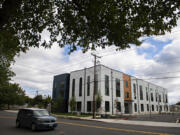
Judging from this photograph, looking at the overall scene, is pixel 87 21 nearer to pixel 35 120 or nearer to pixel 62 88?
pixel 35 120

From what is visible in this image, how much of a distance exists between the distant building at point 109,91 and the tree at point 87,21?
27.4m

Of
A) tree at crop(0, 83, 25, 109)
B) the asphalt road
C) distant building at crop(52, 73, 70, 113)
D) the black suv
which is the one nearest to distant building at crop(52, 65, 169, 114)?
distant building at crop(52, 73, 70, 113)

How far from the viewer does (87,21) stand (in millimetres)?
7617

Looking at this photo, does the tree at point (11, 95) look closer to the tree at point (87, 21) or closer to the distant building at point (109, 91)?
the distant building at point (109, 91)

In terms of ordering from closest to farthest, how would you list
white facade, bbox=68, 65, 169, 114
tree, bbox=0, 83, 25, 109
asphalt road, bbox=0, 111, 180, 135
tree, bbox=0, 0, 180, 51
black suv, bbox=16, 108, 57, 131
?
tree, bbox=0, 0, 180, 51 < asphalt road, bbox=0, 111, 180, 135 < black suv, bbox=16, 108, 57, 131 < white facade, bbox=68, 65, 169, 114 < tree, bbox=0, 83, 25, 109

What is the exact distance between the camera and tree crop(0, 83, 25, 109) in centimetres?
5506

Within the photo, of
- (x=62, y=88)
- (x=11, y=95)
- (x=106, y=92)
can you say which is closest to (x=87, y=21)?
(x=106, y=92)

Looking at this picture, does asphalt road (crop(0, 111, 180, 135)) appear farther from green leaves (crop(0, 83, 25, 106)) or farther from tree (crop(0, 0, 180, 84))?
green leaves (crop(0, 83, 25, 106))

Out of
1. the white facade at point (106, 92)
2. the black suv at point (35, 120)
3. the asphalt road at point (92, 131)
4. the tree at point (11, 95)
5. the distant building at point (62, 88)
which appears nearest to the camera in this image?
the asphalt road at point (92, 131)

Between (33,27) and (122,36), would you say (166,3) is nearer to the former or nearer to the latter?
(122,36)

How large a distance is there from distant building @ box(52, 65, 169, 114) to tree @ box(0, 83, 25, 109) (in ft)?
86.9

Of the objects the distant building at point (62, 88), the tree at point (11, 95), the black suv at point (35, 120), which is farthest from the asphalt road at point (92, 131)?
the tree at point (11, 95)

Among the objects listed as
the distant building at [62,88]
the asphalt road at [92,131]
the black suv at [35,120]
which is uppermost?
the distant building at [62,88]

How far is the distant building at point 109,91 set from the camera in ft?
123
